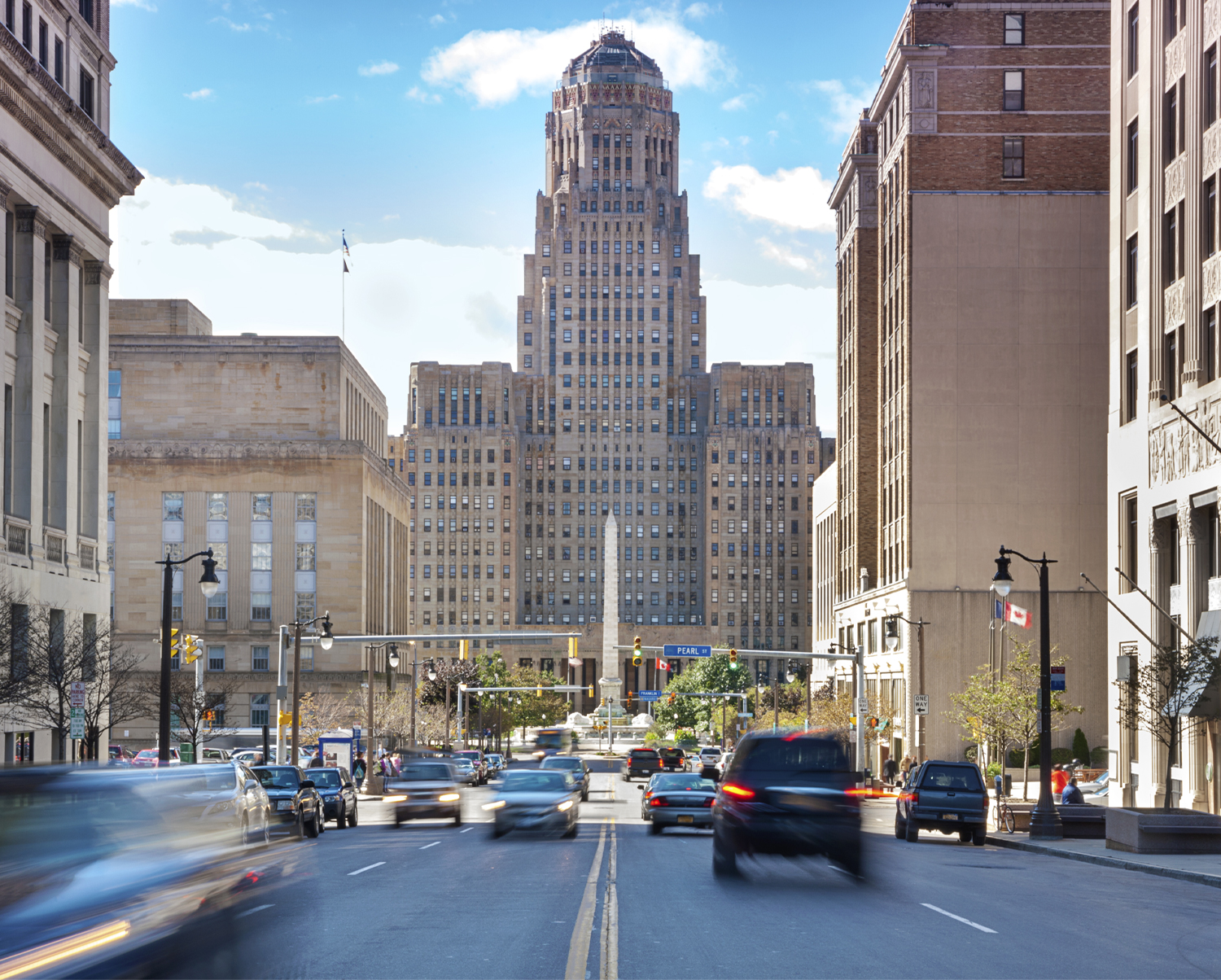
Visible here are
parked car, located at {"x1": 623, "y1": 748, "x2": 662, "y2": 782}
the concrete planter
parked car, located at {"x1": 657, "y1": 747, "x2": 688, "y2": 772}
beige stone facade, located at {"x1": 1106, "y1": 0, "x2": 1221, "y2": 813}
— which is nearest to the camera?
the concrete planter

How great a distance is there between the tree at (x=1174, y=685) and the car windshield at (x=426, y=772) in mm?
18097

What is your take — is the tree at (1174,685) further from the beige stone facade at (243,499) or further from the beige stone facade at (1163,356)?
the beige stone facade at (243,499)

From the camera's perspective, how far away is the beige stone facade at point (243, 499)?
10325cm

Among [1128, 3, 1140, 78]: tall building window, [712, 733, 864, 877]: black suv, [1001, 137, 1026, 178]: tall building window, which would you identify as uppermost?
[1001, 137, 1026, 178]: tall building window

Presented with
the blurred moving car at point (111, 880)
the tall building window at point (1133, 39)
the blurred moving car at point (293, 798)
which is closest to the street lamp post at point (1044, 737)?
the blurred moving car at point (293, 798)

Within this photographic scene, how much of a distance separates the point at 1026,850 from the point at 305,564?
78132mm

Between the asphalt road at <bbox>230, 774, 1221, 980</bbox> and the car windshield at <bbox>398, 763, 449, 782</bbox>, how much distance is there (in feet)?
39.7

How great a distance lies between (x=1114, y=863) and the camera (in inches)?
1104

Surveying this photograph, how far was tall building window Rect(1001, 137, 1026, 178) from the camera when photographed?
7312 cm

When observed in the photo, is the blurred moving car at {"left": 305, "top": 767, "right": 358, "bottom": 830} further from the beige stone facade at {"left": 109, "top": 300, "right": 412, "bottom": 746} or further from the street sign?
the beige stone facade at {"left": 109, "top": 300, "right": 412, "bottom": 746}

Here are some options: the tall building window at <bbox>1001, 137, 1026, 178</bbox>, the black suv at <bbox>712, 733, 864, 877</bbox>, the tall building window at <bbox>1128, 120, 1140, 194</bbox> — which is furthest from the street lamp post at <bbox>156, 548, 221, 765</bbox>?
the tall building window at <bbox>1001, 137, 1026, 178</bbox>

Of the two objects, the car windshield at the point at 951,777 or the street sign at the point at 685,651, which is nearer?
the car windshield at the point at 951,777

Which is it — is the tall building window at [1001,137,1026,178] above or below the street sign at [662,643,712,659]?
above

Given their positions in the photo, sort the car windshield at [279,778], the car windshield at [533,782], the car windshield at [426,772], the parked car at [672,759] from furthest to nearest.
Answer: the parked car at [672,759], the car windshield at [426,772], the car windshield at [533,782], the car windshield at [279,778]
